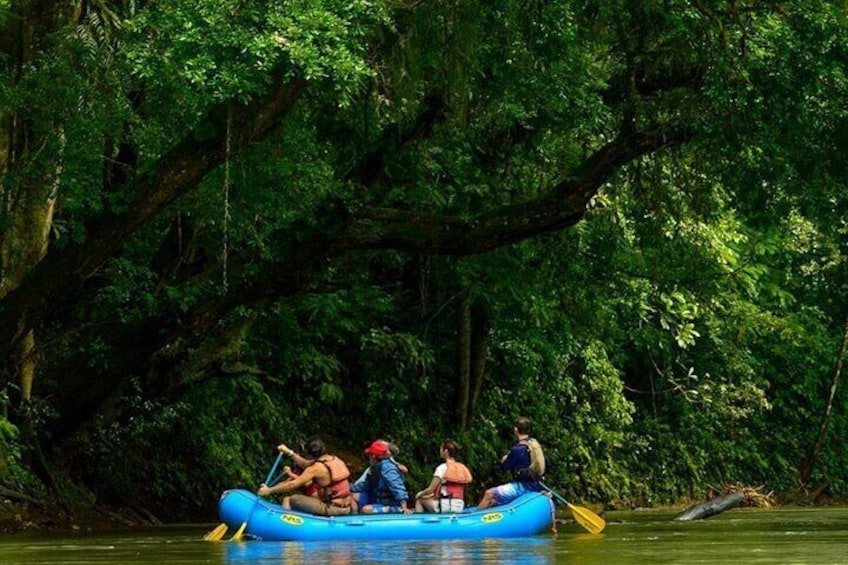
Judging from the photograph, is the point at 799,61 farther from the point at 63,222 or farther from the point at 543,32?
the point at 63,222

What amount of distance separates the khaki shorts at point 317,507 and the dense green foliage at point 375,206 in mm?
2800

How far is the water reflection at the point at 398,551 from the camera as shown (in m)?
15.1

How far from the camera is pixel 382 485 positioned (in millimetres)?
21031

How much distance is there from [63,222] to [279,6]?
21.6 ft

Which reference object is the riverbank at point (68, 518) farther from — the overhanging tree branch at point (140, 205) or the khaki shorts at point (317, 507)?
the khaki shorts at point (317, 507)

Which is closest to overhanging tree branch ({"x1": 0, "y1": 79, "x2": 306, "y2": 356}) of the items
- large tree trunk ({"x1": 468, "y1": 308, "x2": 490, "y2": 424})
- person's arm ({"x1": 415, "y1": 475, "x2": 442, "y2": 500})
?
person's arm ({"x1": 415, "y1": 475, "x2": 442, "y2": 500})

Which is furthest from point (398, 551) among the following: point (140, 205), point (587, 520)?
point (140, 205)

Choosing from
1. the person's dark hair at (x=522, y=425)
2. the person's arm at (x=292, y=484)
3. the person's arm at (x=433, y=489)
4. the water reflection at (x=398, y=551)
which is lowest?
the water reflection at (x=398, y=551)

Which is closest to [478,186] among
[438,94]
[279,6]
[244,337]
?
[438,94]

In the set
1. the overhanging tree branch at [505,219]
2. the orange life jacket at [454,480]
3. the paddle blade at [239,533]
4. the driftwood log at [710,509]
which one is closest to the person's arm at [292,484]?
the paddle blade at [239,533]

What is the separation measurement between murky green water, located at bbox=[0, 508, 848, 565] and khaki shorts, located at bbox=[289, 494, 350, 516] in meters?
1.22

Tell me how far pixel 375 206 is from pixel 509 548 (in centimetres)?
775

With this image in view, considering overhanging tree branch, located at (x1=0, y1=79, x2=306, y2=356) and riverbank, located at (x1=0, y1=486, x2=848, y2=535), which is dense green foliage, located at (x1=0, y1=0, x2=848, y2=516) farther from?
riverbank, located at (x1=0, y1=486, x2=848, y2=535)

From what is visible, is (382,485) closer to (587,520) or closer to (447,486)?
(447,486)
